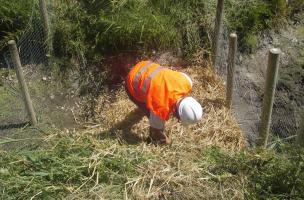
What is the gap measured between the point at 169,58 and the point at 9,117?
1.82m

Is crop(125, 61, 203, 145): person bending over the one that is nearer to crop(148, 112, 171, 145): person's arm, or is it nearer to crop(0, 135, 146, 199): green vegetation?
crop(148, 112, 171, 145): person's arm

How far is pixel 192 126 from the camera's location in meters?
4.66

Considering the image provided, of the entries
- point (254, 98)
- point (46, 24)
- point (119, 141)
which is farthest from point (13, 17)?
point (254, 98)

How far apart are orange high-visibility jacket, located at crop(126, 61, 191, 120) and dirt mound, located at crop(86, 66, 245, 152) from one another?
46 cm

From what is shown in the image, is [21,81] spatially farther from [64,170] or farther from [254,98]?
[254,98]

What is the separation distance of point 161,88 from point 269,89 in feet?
2.90

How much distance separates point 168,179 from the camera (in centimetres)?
355

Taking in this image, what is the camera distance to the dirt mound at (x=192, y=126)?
4.55 meters

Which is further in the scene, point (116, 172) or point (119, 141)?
point (119, 141)

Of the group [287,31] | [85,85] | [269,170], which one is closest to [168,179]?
[269,170]

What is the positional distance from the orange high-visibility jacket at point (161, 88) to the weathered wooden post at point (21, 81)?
1.12m

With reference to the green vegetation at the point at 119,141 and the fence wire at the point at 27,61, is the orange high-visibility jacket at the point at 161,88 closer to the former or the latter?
the green vegetation at the point at 119,141

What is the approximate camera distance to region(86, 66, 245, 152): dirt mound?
14.9 feet

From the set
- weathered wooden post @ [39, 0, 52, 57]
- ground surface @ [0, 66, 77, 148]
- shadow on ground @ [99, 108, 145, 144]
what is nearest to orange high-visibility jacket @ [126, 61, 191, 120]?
shadow on ground @ [99, 108, 145, 144]
